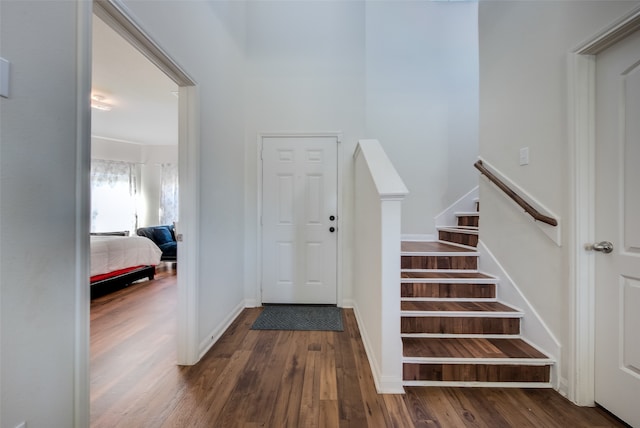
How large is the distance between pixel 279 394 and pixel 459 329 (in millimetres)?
1315

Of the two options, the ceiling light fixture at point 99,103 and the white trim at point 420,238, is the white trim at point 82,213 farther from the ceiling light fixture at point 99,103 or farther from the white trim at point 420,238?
the ceiling light fixture at point 99,103

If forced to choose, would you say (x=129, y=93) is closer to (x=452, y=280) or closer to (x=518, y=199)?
(x=452, y=280)

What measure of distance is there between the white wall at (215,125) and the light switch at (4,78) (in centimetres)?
75

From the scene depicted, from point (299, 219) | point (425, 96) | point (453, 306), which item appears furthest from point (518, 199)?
point (425, 96)

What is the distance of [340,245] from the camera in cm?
297

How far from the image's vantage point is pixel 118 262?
359 centimetres

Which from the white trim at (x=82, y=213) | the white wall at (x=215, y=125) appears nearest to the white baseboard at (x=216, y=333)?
the white wall at (x=215, y=125)

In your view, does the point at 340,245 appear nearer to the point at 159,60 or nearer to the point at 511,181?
the point at 511,181

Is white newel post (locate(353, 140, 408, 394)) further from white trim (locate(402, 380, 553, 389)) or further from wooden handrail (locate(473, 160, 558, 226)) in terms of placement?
wooden handrail (locate(473, 160, 558, 226))

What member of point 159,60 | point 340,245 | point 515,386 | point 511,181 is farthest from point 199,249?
point 511,181

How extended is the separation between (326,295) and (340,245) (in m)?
0.59

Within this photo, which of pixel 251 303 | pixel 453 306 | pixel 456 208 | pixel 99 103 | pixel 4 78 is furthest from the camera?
pixel 99 103

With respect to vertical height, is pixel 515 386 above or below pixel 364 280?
below

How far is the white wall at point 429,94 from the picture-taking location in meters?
3.56
